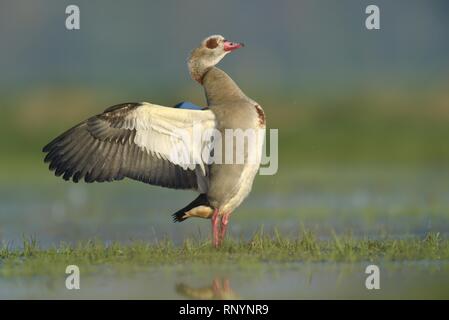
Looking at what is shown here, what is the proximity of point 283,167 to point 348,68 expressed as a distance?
1358 inches

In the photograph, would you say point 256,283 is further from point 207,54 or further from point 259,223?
point 259,223

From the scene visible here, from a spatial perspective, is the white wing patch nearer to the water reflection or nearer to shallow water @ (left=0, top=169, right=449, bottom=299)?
shallow water @ (left=0, top=169, right=449, bottom=299)

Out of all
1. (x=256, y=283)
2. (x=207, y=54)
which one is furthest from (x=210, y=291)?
(x=207, y=54)

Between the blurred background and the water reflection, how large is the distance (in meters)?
3.36

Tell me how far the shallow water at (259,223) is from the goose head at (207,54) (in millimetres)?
1577

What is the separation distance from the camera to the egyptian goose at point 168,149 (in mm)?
10906

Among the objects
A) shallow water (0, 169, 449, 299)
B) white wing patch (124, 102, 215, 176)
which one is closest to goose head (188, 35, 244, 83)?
white wing patch (124, 102, 215, 176)

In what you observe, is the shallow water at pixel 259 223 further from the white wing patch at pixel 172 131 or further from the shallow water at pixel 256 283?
the white wing patch at pixel 172 131

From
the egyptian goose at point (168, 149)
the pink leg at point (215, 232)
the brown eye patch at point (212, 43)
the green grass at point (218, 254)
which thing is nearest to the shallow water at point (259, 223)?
the green grass at point (218, 254)

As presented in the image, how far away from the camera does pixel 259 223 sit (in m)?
13.8

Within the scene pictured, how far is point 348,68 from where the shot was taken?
183 feet
